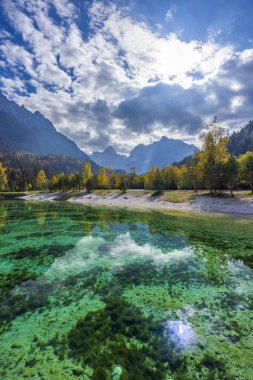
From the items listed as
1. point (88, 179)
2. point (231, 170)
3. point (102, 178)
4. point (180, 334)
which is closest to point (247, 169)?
point (231, 170)

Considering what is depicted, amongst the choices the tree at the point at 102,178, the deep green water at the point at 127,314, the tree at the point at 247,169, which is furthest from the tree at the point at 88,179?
the deep green water at the point at 127,314

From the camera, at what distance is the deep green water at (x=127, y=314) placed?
20.5 feet

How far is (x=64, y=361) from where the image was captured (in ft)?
21.1

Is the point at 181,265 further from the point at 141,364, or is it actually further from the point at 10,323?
the point at 10,323

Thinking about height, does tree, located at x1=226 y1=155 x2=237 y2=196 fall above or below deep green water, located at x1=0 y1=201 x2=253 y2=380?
above

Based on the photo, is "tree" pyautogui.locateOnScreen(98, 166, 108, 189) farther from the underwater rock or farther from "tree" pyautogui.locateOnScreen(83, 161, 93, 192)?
the underwater rock

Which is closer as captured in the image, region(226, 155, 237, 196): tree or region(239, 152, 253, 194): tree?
region(239, 152, 253, 194): tree

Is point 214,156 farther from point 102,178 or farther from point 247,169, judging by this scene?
point 102,178

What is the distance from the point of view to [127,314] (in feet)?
29.5

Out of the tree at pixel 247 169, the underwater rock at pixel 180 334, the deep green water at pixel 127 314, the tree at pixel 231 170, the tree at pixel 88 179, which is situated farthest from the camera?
the tree at pixel 88 179

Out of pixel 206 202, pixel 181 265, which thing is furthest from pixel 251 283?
pixel 206 202

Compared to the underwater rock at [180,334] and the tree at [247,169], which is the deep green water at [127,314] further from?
the tree at [247,169]

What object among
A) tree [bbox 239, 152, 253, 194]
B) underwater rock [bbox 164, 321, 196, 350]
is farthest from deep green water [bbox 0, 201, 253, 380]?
tree [bbox 239, 152, 253, 194]

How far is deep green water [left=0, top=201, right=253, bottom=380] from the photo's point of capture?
6.26 metres
